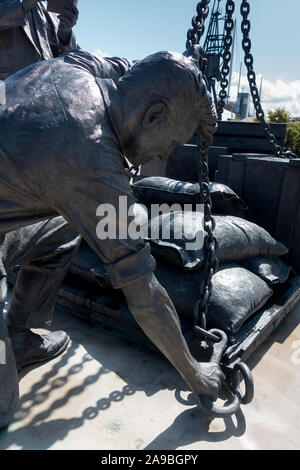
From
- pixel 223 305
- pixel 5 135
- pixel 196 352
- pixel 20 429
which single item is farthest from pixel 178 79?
pixel 20 429

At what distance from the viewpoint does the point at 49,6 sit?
2219 millimetres

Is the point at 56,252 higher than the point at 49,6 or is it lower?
lower

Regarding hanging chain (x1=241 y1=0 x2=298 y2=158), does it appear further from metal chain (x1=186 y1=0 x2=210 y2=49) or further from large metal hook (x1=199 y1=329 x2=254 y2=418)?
large metal hook (x1=199 y1=329 x2=254 y2=418)

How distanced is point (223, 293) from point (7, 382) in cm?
132

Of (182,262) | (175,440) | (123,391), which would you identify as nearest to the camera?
(175,440)

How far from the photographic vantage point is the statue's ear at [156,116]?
1312mm

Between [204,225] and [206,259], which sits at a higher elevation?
[204,225]

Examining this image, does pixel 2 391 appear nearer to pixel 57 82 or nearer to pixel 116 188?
pixel 116 188

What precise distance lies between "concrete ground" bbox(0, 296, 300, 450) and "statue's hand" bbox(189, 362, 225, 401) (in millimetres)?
247

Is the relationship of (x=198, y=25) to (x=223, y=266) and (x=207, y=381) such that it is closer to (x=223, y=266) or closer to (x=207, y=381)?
(x=223, y=266)

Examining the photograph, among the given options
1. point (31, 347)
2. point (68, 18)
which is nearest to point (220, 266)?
point (31, 347)

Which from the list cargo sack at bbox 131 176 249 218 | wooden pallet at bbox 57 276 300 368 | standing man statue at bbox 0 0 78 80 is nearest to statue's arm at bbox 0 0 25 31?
standing man statue at bbox 0 0 78 80

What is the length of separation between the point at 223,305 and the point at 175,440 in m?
0.82

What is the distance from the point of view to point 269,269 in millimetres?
2688
